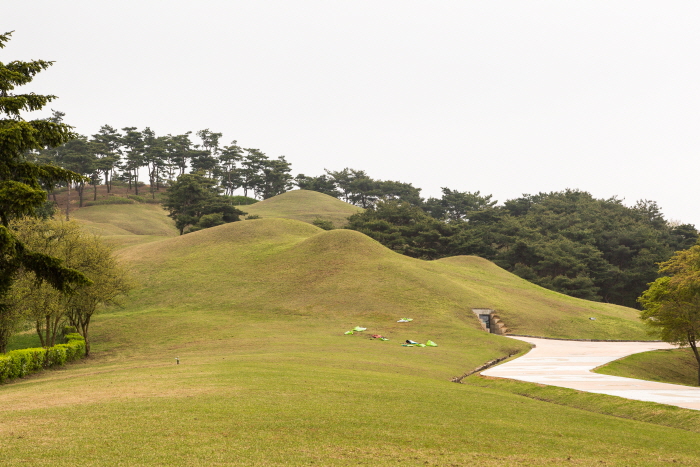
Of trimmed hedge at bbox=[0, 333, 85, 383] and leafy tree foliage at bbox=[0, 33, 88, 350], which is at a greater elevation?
leafy tree foliage at bbox=[0, 33, 88, 350]

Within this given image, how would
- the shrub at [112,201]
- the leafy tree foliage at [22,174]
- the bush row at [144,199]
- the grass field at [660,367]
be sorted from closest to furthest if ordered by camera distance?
the leafy tree foliage at [22,174] < the grass field at [660,367] < the shrub at [112,201] < the bush row at [144,199]

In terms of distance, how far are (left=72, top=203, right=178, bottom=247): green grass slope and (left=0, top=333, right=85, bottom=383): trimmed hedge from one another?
76.4m

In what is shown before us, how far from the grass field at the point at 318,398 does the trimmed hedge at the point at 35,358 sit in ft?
4.22

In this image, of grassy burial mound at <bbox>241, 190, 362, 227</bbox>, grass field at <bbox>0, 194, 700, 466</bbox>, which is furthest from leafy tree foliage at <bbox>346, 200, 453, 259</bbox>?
grass field at <bbox>0, 194, 700, 466</bbox>

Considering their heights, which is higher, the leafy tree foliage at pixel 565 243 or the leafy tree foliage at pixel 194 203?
the leafy tree foliage at pixel 194 203

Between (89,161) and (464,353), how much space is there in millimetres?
119639

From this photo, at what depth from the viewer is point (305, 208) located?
149 meters

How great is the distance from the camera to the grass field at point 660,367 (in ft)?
116

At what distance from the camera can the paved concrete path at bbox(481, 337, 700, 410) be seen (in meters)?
22.7

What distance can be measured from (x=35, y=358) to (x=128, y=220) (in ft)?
335

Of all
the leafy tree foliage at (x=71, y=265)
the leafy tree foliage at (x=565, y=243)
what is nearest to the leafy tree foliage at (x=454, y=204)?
the leafy tree foliage at (x=565, y=243)

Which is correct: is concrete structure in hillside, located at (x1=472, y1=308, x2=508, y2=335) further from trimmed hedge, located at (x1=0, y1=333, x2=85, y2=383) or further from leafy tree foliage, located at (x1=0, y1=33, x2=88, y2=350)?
leafy tree foliage, located at (x1=0, y1=33, x2=88, y2=350)

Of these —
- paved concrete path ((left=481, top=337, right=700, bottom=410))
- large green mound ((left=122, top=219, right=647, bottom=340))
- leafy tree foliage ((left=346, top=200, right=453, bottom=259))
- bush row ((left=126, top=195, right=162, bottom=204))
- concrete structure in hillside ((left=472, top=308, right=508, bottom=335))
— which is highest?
bush row ((left=126, top=195, right=162, bottom=204))

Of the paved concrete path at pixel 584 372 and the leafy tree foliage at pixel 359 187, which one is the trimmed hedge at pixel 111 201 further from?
the paved concrete path at pixel 584 372
